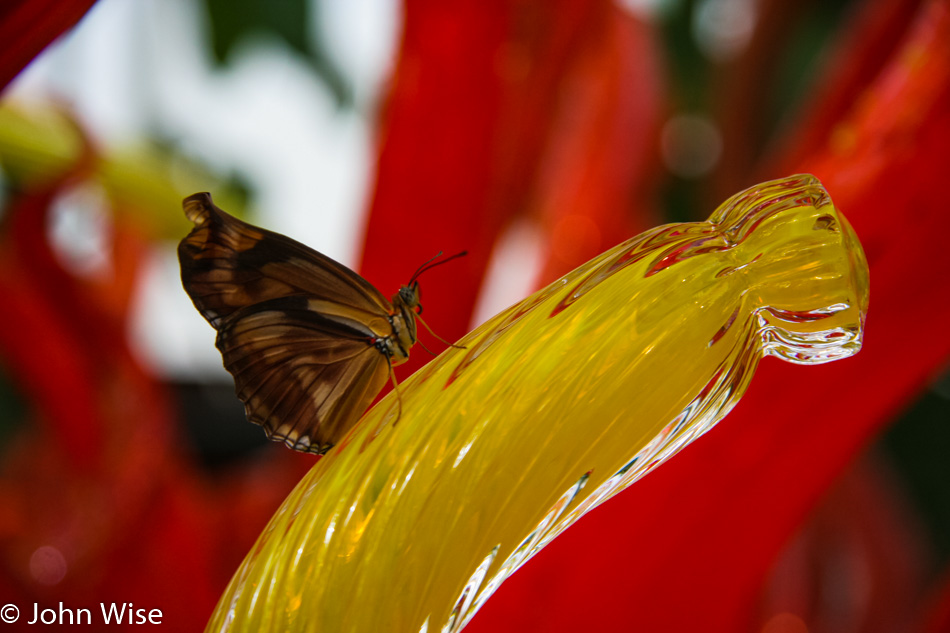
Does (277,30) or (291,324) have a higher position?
(277,30)

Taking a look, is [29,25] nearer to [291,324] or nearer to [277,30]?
[291,324]

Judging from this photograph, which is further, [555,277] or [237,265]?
[555,277]

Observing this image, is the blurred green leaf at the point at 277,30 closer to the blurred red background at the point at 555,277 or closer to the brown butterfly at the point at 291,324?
the blurred red background at the point at 555,277

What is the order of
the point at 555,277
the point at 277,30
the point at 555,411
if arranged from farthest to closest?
1. the point at 277,30
2. the point at 555,277
3. the point at 555,411

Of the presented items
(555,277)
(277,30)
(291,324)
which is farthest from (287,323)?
(277,30)

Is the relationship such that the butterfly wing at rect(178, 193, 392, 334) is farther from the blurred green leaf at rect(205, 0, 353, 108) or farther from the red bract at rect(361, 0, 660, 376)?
the blurred green leaf at rect(205, 0, 353, 108)

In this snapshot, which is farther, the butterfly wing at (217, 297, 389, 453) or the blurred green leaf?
the blurred green leaf

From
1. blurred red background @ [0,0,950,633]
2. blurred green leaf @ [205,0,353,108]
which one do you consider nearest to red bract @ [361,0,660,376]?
blurred red background @ [0,0,950,633]
